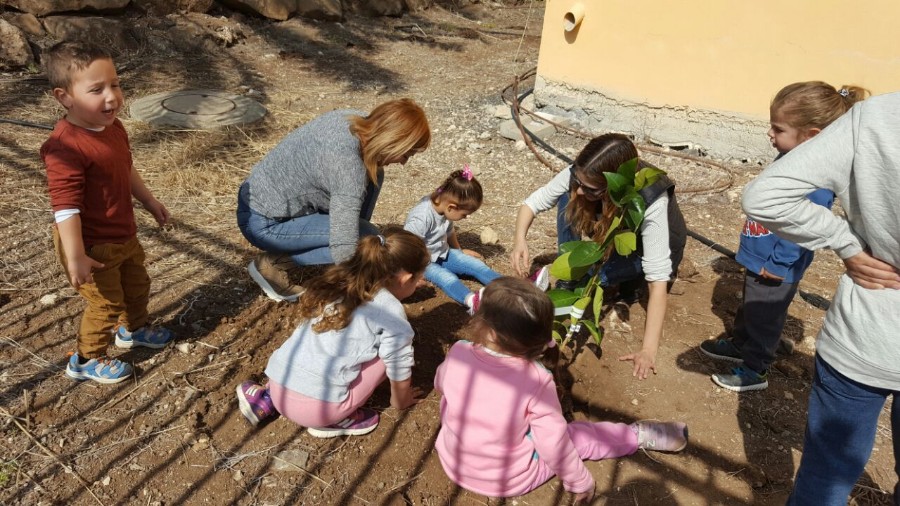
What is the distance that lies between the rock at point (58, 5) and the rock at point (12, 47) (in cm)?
63

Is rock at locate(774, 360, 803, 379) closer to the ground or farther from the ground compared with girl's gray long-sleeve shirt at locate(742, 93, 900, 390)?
closer to the ground

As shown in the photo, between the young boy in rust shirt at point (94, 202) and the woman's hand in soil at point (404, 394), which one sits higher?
the young boy in rust shirt at point (94, 202)

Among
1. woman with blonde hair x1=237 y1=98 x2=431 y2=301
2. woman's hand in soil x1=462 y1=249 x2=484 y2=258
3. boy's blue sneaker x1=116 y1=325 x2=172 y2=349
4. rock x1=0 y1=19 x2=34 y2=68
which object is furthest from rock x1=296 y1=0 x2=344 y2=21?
boy's blue sneaker x1=116 y1=325 x2=172 y2=349

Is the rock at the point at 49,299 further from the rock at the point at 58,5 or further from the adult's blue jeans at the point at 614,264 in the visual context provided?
the rock at the point at 58,5

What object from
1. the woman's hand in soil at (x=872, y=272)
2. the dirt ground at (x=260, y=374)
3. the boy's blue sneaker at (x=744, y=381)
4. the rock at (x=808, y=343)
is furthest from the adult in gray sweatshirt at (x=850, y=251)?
the rock at (x=808, y=343)

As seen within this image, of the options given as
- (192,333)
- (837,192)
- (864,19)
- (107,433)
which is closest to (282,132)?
(192,333)

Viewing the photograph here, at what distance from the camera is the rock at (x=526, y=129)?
20.1 ft

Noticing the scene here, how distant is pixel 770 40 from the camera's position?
17.0 ft

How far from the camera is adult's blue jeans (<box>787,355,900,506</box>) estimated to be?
173 centimetres

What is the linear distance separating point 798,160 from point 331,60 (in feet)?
25.6

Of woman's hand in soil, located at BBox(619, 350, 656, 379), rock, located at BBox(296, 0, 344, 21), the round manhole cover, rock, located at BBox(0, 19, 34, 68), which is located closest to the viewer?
woman's hand in soil, located at BBox(619, 350, 656, 379)

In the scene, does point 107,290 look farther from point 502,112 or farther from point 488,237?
point 502,112

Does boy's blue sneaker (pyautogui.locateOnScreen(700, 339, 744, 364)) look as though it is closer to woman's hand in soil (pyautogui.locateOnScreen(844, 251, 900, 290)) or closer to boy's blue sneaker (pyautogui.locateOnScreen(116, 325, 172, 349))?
woman's hand in soil (pyautogui.locateOnScreen(844, 251, 900, 290))

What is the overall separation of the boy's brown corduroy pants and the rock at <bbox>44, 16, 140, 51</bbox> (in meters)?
5.77
